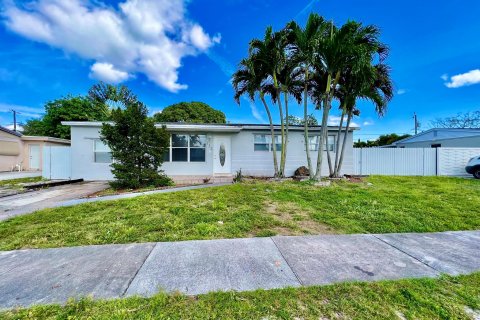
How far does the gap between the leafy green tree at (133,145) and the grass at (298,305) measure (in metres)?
6.51

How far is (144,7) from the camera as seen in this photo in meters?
8.31

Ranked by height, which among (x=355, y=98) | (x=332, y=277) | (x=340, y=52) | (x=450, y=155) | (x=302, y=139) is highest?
(x=340, y=52)

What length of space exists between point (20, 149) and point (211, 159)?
17262 millimetres

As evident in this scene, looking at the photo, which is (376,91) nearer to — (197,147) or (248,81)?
(248,81)

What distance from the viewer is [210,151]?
11.2 metres

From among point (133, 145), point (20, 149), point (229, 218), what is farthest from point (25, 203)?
point (20, 149)

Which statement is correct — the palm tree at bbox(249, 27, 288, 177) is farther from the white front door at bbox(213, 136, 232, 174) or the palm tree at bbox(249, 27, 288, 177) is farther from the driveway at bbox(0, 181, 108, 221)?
the driveway at bbox(0, 181, 108, 221)

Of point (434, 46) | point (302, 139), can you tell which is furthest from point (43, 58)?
point (434, 46)

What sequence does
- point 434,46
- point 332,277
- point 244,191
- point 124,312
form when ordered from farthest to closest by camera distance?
point 434,46 → point 244,191 → point 332,277 → point 124,312

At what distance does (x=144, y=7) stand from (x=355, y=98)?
31.6 ft

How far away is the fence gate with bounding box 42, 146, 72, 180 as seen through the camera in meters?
10.5

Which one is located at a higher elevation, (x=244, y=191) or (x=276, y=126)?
(x=276, y=126)

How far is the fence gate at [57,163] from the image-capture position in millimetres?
10492

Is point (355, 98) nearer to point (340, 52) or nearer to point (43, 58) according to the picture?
point (340, 52)
